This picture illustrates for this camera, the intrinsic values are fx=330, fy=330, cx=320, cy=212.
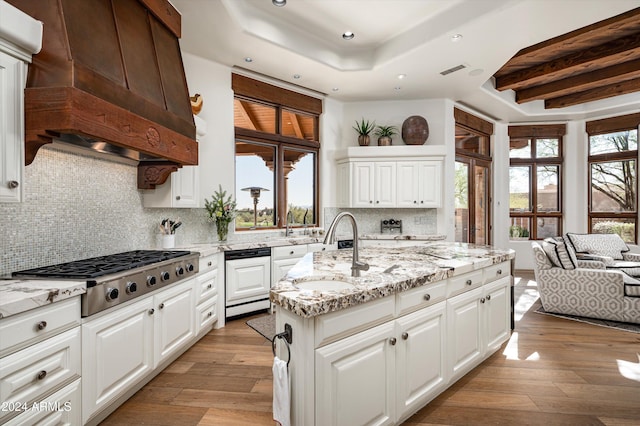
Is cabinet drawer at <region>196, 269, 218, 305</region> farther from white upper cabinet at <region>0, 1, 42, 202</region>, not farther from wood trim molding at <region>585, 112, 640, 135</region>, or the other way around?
wood trim molding at <region>585, 112, 640, 135</region>

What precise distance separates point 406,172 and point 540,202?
3.83 metres

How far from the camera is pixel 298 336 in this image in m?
1.46

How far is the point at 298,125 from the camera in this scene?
5.08 meters

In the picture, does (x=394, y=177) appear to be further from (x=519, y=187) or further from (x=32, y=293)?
(x=32, y=293)

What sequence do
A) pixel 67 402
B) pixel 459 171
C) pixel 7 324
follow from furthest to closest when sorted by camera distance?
pixel 459 171 < pixel 67 402 < pixel 7 324

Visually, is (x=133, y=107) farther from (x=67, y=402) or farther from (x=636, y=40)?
(x=636, y=40)

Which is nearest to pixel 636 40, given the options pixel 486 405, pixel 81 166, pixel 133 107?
pixel 486 405

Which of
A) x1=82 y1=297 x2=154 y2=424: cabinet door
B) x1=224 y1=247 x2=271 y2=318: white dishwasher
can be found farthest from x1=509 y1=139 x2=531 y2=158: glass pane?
x1=82 y1=297 x2=154 y2=424: cabinet door

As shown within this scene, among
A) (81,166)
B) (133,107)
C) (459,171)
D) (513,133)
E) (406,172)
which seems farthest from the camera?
(513,133)

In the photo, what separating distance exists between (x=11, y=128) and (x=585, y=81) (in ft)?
22.0

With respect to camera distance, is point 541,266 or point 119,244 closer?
point 119,244

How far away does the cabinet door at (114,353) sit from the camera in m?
1.80

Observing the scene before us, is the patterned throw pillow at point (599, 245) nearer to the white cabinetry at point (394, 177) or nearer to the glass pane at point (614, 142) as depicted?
the white cabinetry at point (394, 177)

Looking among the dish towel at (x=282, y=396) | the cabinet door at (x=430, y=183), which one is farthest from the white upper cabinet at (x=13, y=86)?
the cabinet door at (x=430, y=183)
